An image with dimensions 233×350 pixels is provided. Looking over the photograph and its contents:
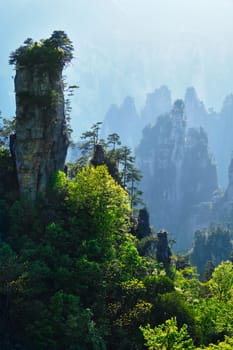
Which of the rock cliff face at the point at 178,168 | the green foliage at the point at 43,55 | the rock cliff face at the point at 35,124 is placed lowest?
the rock cliff face at the point at 35,124

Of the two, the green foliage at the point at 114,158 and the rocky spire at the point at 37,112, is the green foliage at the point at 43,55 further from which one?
the green foliage at the point at 114,158

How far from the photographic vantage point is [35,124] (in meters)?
34.5

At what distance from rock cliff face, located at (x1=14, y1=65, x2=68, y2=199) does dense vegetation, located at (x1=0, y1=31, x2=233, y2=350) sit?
1037 mm

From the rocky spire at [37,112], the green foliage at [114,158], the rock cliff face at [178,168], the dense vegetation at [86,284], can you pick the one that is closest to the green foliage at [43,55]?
the rocky spire at [37,112]

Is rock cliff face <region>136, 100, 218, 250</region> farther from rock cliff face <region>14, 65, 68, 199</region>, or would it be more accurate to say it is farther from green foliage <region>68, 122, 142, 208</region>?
rock cliff face <region>14, 65, 68, 199</region>

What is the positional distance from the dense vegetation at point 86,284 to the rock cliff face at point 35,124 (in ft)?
3.40

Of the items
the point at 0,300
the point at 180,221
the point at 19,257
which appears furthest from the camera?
the point at 180,221

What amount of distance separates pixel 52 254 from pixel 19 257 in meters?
1.63

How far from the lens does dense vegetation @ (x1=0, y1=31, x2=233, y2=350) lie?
2489 centimetres

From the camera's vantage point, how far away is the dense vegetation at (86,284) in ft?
81.7

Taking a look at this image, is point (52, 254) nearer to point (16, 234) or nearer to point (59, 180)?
point (16, 234)

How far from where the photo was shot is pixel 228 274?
3506cm

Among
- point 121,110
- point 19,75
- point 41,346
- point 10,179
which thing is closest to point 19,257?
point 41,346

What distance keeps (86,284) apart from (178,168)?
119 metres
